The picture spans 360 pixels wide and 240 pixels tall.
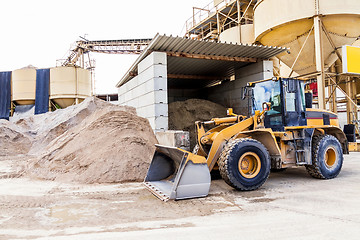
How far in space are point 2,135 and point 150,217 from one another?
47.0ft

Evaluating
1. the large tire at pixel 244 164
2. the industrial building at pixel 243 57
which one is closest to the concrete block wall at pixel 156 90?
the industrial building at pixel 243 57

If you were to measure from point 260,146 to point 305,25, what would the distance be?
965 cm

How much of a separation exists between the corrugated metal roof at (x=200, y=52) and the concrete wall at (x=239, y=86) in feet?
1.28

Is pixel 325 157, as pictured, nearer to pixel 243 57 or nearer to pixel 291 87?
pixel 291 87

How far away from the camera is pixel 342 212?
4.45 metres

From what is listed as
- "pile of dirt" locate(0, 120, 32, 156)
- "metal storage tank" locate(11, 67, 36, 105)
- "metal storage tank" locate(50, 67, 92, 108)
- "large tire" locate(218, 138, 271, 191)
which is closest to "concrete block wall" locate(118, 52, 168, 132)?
"large tire" locate(218, 138, 271, 191)

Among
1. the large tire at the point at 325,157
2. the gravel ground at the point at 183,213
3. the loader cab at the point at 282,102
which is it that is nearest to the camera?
the gravel ground at the point at 183,213

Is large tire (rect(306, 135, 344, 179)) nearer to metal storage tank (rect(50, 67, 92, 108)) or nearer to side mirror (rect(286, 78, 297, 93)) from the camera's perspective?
side mirror (rect(286, 78, 297, 93))

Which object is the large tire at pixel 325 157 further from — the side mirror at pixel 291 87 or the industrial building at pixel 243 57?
the industrial building at pixel 243 57

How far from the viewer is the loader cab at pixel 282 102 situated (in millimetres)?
6844

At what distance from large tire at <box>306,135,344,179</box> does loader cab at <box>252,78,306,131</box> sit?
66 centimetres

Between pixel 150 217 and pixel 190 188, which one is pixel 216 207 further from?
pixel 150 217

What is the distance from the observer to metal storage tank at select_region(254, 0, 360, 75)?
12445 mm

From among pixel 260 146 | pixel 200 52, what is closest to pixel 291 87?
pixel 260 146
